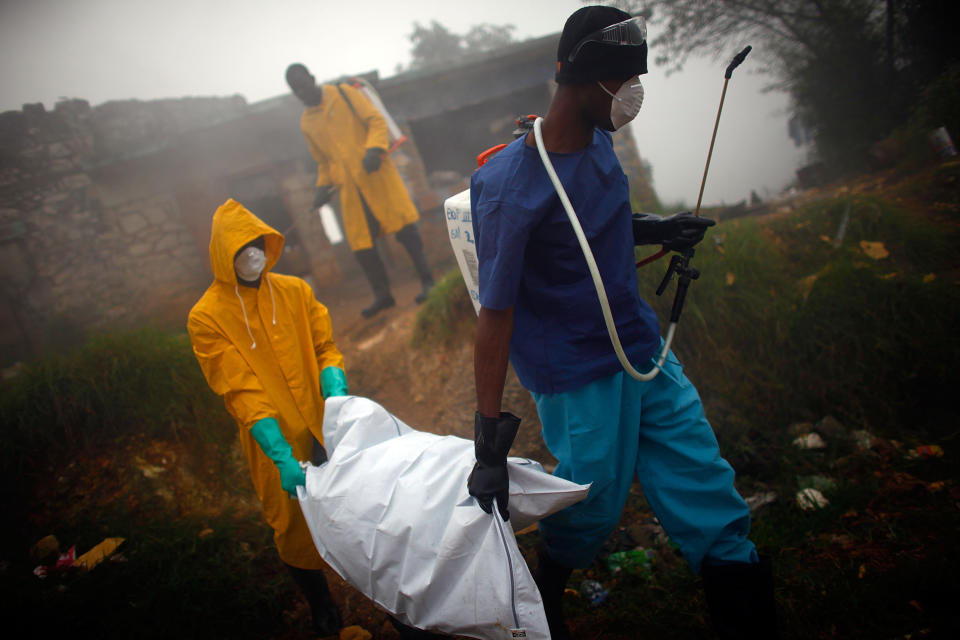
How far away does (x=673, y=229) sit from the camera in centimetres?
168

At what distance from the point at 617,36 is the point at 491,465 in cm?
118

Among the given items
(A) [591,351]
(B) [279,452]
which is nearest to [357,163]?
(B) [279,452]

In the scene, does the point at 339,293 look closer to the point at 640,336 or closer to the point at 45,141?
the point at 45,141

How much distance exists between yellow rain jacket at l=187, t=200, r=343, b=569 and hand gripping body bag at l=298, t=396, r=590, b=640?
413 mm

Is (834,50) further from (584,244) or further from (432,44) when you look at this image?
(432,44)

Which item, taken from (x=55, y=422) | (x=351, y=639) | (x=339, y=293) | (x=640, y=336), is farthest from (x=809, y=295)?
(x=339, y=293)

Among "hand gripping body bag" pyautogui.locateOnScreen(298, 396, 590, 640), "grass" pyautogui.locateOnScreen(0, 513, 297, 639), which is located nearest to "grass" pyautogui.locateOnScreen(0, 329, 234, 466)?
"grass" pyautogui.locateOnScreen(0, 513, 297, 639)

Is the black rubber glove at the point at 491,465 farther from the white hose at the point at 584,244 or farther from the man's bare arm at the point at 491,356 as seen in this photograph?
the white hose at the point at 584,244

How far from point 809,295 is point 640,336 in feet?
8.15

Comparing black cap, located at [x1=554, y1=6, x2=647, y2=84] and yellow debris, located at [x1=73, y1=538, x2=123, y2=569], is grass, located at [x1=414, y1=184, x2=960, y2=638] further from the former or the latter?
yellow debris, located at [x1=73, y1=538, x2=123, y2=569]

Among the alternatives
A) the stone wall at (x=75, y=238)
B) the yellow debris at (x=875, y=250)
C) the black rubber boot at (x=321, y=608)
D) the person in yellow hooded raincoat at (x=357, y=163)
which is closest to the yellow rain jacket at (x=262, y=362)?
the black rubber boot at (x=321, y=608)

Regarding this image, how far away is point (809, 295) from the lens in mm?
3221

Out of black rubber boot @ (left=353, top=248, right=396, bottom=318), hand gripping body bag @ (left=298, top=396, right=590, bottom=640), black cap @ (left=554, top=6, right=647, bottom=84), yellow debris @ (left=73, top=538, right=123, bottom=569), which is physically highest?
black cap @ (left=554, top=6, right=647, bottom=84)

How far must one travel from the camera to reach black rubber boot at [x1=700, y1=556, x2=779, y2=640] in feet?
4.61
